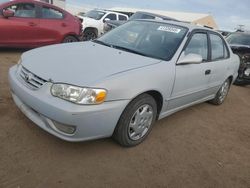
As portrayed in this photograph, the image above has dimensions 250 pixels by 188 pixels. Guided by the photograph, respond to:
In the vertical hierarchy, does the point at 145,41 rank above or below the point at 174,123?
above

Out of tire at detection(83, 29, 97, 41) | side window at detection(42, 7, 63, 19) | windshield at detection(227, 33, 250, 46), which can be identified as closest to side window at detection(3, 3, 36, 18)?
side window at detection(42, 7, 63, 19)

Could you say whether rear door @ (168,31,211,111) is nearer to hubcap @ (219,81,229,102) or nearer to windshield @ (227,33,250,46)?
hubcap @ (219,81,229,102)

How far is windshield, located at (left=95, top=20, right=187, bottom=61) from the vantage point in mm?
3750

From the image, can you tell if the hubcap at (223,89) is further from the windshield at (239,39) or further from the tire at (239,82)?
the windshield at (239,39)

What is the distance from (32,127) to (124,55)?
4.97ft

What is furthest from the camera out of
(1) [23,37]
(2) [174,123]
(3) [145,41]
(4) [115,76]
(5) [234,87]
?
(5) [234,87]

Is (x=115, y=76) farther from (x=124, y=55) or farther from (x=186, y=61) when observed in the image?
(x=186, y=61)

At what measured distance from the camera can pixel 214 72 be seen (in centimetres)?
466

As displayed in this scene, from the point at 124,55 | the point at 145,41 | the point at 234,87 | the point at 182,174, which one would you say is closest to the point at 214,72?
the point at 145,41

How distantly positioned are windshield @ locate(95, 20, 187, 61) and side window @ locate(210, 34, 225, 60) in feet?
2.97

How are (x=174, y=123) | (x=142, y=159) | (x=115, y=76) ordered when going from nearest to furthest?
1. (x=115, y=76)
2. (x=142, y=159)
3. (x=174, y=123)

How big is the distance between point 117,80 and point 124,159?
947 millimetres

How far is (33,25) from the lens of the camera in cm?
761

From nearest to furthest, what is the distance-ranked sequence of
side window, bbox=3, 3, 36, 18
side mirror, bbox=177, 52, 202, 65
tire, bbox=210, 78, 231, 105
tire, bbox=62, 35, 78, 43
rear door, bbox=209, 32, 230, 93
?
1. side mirror, bbox=177, 52, 202, 65
2. rear door, bbox=209, 32, 230, 93
3. tire, bbox=210, 78, 231, 105
4. side window, bbox=3, 3, 36, 18
5. tire, bbox=62, 35, 78, 43
